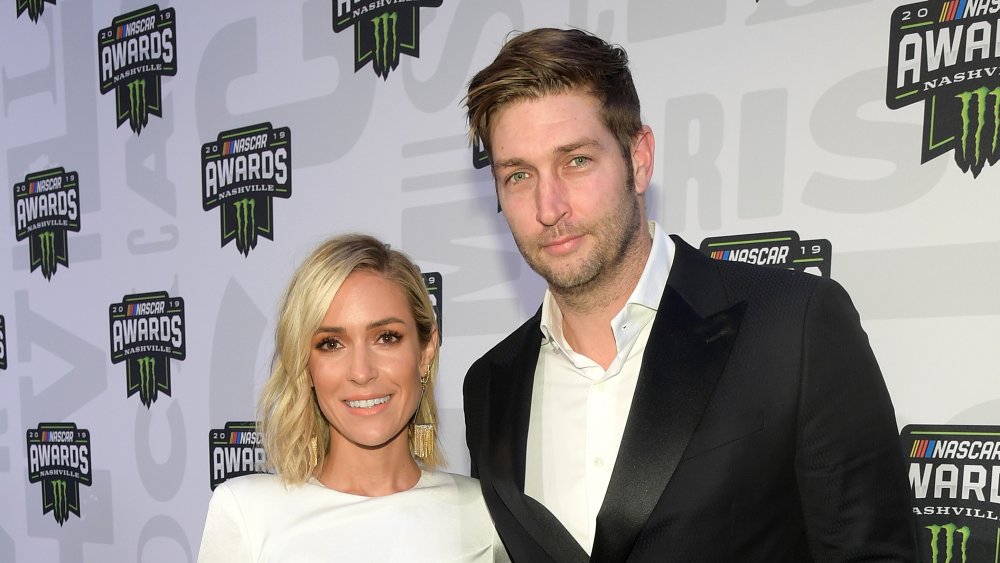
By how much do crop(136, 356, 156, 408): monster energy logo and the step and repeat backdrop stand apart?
0.01 metres

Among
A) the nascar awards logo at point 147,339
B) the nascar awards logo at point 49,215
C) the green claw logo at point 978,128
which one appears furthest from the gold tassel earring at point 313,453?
the nascar awards logo at point 49,215

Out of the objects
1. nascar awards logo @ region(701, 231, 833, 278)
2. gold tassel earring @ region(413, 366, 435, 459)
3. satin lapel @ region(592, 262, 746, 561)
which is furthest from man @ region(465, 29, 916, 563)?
nascar awards logo @ region(701, 231, 833, 278)

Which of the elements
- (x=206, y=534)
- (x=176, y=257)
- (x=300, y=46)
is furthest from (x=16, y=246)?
(x=206, y=534)

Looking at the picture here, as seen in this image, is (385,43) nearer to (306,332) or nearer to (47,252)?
(306,332)

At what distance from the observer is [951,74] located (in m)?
2.42

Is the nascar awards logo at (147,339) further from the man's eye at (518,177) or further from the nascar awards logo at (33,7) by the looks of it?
the man's eye at (518,177)

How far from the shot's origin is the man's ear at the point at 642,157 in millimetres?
1925

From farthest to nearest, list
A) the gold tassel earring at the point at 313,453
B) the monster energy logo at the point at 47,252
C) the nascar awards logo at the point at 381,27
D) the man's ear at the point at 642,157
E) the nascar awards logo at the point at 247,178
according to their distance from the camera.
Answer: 1. the monster energy logo at the point at 47,252
2. the nascar awards logo at the point at 247,178
3. the nascar awards logo at the point at 381,27
4. the gold tassel earring at the point at 313,453
5. the man's ear at the point at 642,157

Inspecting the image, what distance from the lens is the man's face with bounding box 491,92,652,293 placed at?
180 cm

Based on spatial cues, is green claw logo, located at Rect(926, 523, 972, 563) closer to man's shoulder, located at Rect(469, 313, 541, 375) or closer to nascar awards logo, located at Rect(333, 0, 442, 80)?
man's shoulder, located at Rect(469, 313, 541, 375)

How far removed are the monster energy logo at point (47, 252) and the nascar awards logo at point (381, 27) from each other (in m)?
2.57

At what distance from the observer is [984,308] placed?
2354 millimetres

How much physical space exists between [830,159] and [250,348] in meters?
2.94

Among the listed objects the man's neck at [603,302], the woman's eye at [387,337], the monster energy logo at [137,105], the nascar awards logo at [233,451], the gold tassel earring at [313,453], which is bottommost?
the nascar awards logo at [233,451]
